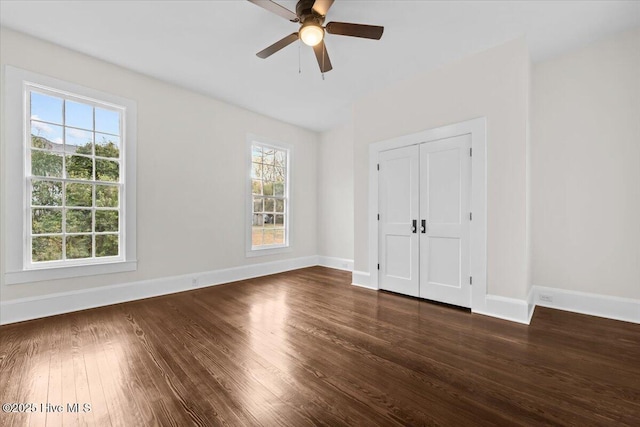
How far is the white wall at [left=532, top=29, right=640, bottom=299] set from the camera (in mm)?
2943

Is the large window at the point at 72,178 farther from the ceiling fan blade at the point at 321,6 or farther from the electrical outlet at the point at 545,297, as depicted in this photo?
the electrical outlet at the point at 545,297

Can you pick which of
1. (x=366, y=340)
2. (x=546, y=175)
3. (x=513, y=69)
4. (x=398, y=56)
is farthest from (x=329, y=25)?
(x=546, y=175)

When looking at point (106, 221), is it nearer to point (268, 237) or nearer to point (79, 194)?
point (79, 194)

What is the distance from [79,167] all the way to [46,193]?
0.44 meters

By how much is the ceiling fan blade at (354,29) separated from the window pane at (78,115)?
3196mm

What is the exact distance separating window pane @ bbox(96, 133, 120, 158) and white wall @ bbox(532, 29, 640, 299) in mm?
5587

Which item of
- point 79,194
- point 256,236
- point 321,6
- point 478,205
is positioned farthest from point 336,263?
point 321,6

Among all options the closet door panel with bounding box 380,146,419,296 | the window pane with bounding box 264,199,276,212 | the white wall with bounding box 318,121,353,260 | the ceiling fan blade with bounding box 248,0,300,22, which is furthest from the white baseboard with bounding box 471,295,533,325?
the window pane with bounding box 264,199,276,212

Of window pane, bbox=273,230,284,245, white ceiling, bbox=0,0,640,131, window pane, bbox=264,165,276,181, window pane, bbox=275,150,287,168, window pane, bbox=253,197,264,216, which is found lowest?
window pane, bbox=273,230,284,245

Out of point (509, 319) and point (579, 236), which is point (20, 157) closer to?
point (509, 319)

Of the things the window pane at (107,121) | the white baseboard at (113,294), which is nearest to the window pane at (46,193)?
the window pane at (107,121)

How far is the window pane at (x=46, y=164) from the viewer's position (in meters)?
3.05

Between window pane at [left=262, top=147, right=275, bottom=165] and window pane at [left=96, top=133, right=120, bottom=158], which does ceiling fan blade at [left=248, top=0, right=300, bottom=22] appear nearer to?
window pane at [left=96, top=133, right=120, bottom=158]

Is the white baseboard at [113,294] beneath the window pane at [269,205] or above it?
beneath
